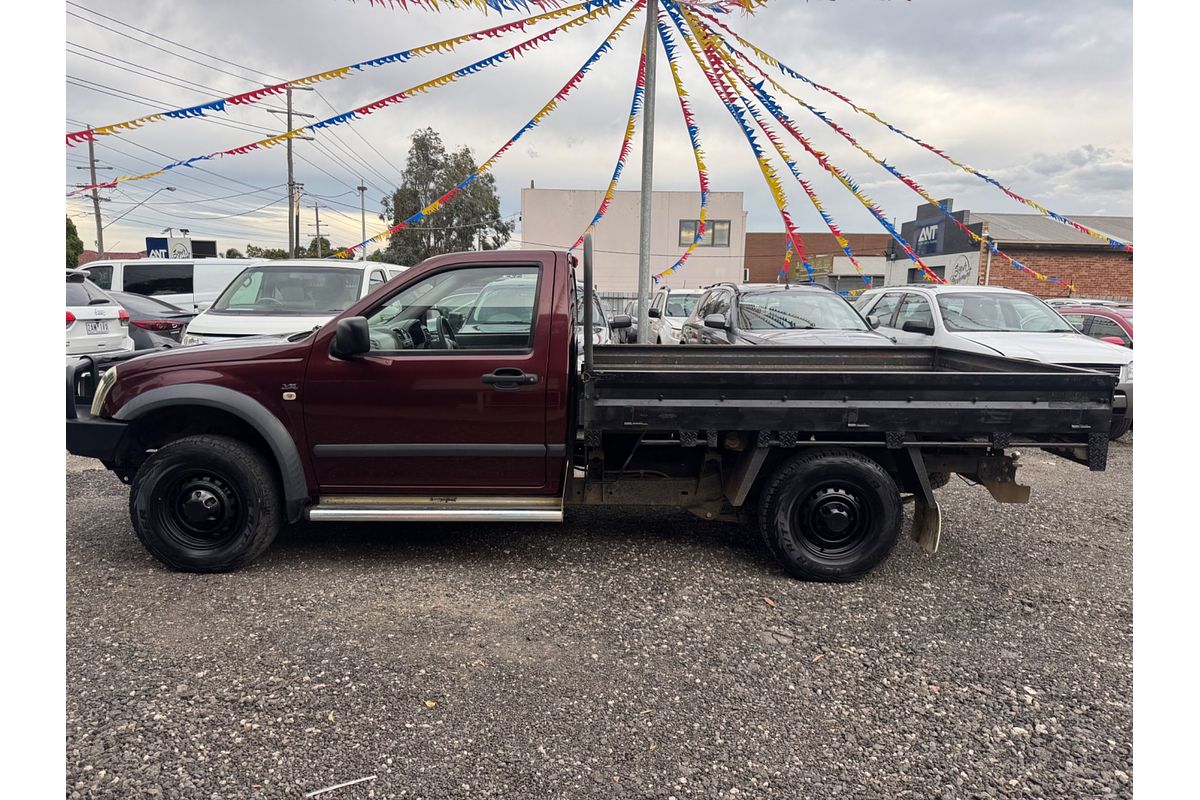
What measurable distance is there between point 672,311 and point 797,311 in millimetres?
6548

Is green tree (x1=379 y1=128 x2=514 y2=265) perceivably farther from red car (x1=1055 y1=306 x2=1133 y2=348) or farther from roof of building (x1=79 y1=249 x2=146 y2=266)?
red car (x1=1055 y1=306 x2=1133 y2=348)

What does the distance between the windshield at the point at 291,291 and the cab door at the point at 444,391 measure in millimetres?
4532

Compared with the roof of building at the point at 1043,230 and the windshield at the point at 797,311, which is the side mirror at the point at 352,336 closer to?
the windshield at the point at 797,311

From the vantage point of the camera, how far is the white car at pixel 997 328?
24.1 ft

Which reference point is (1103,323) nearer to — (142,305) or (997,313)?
(997,313)

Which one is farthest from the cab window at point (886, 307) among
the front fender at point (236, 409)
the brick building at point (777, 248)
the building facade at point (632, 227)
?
the brick building at point (777, 248)

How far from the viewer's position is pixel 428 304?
14.1 feet

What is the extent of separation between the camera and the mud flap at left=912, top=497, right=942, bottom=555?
423 cm

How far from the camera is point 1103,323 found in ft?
35.3

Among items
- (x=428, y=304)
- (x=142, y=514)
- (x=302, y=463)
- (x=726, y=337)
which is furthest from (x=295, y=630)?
(x=726, y=337)

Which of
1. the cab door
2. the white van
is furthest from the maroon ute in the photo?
the white van

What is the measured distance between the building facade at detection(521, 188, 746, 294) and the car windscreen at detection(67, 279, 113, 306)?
29.2 m

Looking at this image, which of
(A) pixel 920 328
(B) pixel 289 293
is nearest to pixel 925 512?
(A) pixel 920 328

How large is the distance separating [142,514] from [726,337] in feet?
21.0
